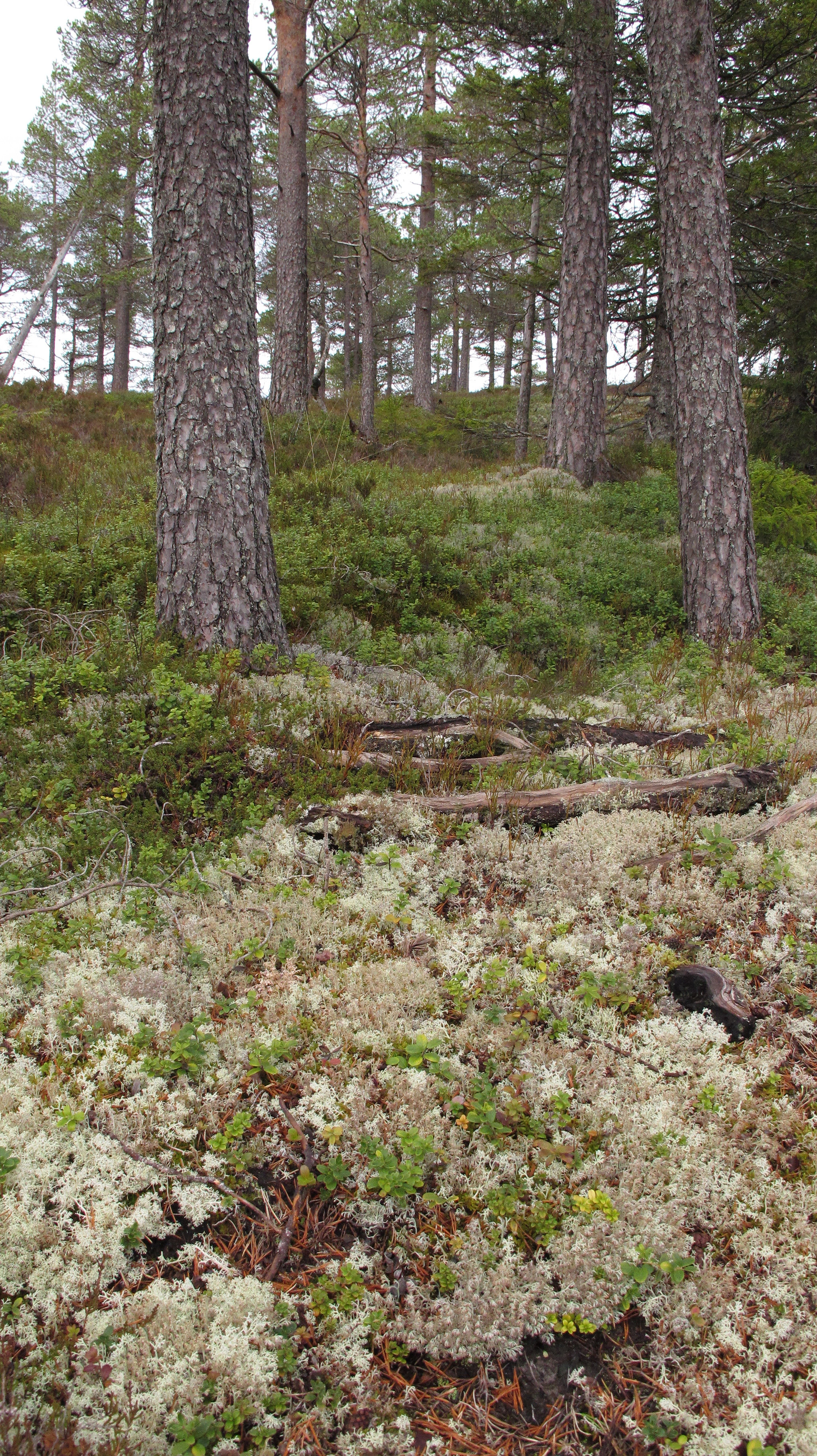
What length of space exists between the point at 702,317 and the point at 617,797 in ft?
17.5

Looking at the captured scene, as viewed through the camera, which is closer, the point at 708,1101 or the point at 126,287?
the point at 708,1101

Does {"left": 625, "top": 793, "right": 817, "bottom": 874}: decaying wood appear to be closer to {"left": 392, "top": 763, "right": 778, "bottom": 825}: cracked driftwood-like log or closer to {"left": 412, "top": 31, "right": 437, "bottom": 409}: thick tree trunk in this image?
{"left": 392, "top": 763, "right": 778, "bottom": 825}: cracked driftwood-like log

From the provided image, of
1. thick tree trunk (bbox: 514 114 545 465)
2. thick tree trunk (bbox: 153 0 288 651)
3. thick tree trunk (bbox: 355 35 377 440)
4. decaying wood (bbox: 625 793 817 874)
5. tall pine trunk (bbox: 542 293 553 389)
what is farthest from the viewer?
tall pine trunk (bbox: 542 293 553 389)

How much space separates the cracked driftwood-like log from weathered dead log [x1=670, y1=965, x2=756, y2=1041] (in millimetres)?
1162

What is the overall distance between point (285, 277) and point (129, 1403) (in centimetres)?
1430

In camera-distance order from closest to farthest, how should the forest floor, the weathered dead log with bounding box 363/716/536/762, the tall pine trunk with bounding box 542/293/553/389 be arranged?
1. the forest floor
2. the weathered dead log with bounding box 363/716/536/762
3. the tall pine trunk with bounding box 542/293/553/389

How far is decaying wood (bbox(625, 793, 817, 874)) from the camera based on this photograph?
3.64 meters

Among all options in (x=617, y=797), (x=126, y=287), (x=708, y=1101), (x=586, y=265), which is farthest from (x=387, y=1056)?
(x=126, y=287)

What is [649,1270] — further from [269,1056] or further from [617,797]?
[617,797]

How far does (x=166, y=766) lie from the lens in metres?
3.94

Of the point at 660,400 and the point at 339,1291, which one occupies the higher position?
the point at 660,400

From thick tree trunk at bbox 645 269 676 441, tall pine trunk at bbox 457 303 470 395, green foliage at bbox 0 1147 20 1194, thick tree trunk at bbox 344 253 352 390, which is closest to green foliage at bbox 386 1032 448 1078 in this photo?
green foliage at bbox 0 1147 20 1194

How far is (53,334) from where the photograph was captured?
133ft

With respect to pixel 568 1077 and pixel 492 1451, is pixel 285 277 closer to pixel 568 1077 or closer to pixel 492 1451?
pixel 568 1077
